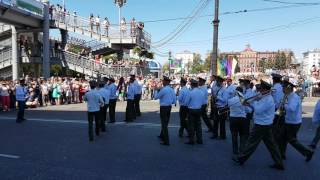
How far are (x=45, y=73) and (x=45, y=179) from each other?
86.5ft

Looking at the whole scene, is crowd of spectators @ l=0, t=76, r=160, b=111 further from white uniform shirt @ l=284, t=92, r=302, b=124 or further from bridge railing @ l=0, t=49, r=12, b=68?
white uniform shirt @ l=284, t=92, r=302, b=124

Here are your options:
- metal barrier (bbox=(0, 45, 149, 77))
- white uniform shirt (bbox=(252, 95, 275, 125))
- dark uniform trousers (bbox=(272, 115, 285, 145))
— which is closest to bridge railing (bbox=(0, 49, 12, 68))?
metal barrier (bbox=(0, 45, 149, 77))

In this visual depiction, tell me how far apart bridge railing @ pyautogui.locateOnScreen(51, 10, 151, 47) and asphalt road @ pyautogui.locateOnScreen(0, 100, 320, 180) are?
21803 millimetres

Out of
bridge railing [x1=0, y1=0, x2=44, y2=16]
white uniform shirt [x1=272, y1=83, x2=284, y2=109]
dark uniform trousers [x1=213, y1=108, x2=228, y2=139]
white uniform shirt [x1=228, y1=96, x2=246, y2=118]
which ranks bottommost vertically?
dark uniform trousers [x1=213, y1=108, x2=228, y2=139]

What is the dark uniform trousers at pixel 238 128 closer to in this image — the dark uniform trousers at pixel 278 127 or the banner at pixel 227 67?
the dark uniform trousers at pixel 278 127

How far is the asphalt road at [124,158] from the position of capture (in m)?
8.08

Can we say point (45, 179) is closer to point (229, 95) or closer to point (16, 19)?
point (229, 95)

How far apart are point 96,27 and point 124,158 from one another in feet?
88.7

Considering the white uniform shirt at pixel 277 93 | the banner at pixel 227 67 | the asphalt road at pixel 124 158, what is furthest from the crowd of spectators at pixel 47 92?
the white uniform shirt at pixel 277 93

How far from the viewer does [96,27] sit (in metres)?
35.3

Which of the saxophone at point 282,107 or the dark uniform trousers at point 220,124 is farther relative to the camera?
the dark uniform trousers at point 220,124

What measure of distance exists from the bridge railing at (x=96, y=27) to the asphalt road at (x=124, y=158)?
71.5 feet

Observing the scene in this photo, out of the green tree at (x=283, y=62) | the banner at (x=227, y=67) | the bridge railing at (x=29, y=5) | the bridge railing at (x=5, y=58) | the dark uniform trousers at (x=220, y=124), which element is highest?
the bridge railing at (x=29, y=5)

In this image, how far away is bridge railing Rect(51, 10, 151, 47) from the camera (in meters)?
34.9
